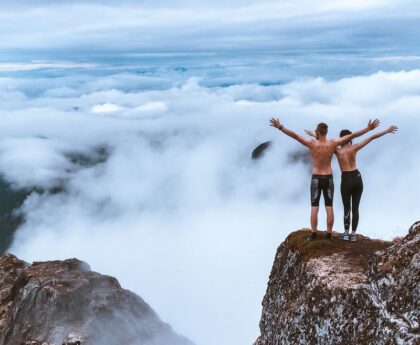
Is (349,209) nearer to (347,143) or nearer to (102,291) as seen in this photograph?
(347,143)

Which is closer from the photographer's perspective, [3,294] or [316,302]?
[316,302]

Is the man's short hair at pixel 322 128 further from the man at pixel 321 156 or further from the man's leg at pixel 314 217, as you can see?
the man's leg at pixel 314 217

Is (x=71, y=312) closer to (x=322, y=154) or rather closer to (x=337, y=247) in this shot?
(x=337, y=247)

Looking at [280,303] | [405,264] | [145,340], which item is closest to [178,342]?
[145,340]

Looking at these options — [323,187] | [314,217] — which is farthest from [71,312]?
[323,187]

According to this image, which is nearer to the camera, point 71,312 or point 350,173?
point 350,173

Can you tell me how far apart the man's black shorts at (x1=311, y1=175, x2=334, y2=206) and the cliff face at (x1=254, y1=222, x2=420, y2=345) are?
75.0 inches

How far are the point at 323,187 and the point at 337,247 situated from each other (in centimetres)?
248

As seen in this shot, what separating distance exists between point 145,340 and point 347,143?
24.5 m

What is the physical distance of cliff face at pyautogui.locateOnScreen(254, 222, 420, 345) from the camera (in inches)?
568

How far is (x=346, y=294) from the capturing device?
16.1 m

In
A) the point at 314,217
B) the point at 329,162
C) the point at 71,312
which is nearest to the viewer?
the point at 329,162

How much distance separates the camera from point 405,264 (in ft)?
48.8

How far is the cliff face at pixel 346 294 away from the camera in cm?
1444
